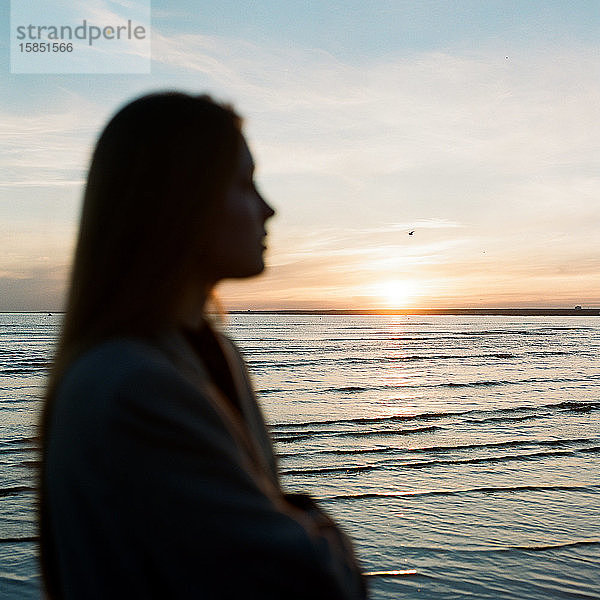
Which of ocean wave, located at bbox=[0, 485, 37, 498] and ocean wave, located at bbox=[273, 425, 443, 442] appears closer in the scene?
ocean wave, located at bbox=[0, 485, 37, 498]

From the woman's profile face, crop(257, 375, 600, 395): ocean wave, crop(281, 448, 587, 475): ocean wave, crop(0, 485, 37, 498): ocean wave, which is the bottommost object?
crop(257, 375, 600, 395): ocean wave

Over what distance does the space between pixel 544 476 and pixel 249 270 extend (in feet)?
31.2

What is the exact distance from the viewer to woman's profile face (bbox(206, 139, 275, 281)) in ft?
3.99

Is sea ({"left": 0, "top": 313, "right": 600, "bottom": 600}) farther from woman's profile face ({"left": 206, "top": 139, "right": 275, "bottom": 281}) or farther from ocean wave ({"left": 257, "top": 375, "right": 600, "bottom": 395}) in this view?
woman's profile face ({"left": 206, "top": 139, "right": 275, "bottom": 281})

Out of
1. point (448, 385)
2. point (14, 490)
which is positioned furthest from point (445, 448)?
point (448, 385)

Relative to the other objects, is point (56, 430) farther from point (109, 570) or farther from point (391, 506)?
point (391, 506)

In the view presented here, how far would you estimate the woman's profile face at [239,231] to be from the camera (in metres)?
1.22

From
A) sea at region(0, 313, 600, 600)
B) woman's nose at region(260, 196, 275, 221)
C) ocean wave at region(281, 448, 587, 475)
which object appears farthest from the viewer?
ocean wave at region(281, 448, 587, 475)

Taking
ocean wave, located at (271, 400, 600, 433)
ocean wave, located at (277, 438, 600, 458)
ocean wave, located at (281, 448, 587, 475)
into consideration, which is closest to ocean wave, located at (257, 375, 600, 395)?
ocean wave, located at (271, 400, 600, 433)

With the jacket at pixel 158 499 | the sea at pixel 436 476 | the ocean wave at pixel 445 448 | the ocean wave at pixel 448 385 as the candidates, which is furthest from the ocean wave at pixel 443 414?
the jacket at pixel 158 499

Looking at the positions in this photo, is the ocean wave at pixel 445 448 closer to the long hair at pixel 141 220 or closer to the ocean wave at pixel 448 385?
the ocean wave at pixel 448 385

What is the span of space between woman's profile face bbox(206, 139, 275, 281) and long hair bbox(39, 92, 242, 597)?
0.03 metres

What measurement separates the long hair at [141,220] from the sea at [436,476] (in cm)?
19

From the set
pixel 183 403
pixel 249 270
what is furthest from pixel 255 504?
pixel 249 270
